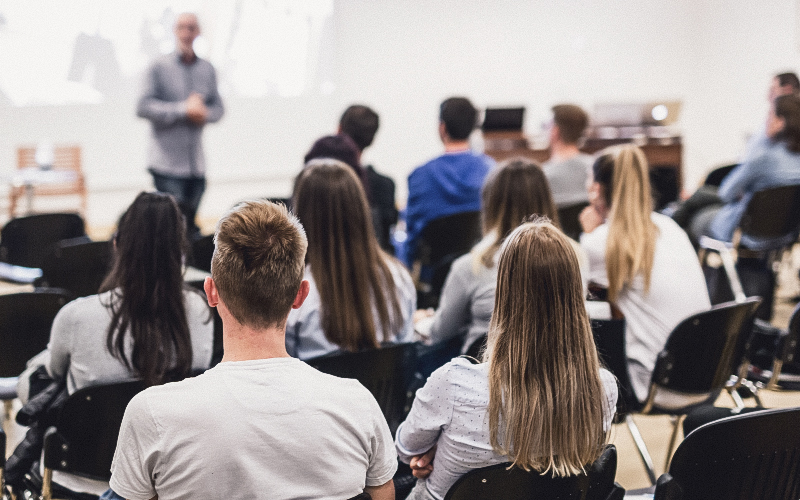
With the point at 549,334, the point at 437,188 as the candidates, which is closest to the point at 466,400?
the point at 549,334

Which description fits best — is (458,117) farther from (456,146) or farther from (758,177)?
(758,177)

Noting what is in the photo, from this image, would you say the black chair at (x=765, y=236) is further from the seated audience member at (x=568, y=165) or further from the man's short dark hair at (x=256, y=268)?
the man's short dark hair at (x=256, y=268)

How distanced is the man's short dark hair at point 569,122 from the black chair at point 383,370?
2.61 meters

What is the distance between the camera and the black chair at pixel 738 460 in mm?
1531

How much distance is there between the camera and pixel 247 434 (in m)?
1.24

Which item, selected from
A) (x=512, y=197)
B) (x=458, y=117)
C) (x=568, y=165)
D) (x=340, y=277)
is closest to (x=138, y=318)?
(x=340, y=277)

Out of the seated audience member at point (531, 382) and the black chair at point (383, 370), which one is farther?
the black chair at point (383, 370)

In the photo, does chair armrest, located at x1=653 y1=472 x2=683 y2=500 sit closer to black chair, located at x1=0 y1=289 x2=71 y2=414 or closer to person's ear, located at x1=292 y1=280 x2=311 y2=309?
person's ear, located at x1=292 y1=280 x2=311 y2=309

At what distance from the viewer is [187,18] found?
506 cm

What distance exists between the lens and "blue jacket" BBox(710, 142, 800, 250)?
449 cm

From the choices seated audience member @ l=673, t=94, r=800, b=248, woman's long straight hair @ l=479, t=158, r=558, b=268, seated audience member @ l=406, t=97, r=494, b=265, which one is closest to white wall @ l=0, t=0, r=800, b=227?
seated audience member @ l=673, t=94, r=800, b=248

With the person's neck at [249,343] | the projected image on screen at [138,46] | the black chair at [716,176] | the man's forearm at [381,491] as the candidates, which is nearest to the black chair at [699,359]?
the man's forearm at [381,491]

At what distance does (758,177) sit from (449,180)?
1835 mm

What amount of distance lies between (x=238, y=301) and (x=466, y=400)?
518mm
